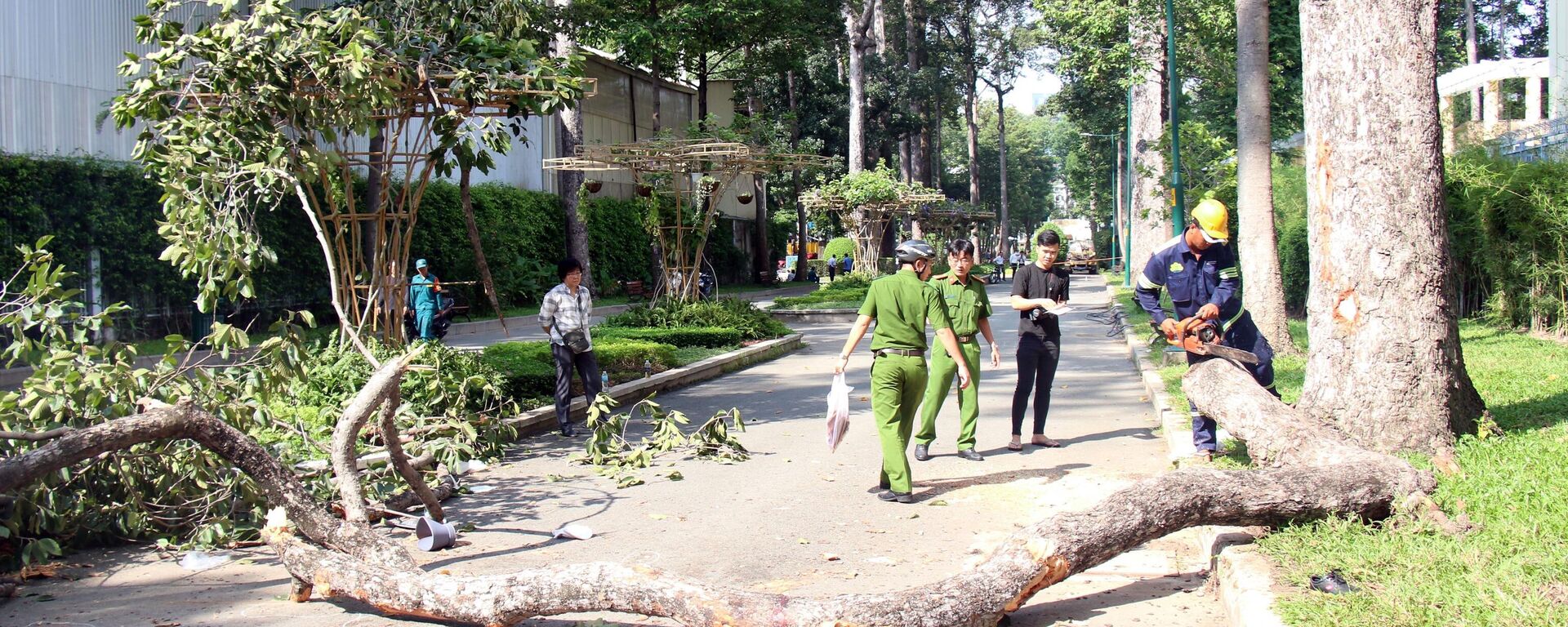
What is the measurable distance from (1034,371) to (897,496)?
2.35 metres

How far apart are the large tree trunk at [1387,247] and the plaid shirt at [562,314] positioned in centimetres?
607

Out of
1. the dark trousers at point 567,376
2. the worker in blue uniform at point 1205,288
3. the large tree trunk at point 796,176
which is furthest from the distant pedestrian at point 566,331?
the large tree trunk at point 796,176

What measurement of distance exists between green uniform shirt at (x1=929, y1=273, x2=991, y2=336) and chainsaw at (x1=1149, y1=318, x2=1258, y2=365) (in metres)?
1.75

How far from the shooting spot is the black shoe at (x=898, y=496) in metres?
7.46

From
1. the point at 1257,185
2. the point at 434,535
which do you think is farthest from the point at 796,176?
the point at 434,535

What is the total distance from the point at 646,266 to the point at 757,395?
26.1 metres

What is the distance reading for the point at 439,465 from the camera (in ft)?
28.1

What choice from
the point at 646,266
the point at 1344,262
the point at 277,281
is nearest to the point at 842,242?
the point at 646,266

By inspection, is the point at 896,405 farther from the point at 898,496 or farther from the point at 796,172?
the point at 796,172

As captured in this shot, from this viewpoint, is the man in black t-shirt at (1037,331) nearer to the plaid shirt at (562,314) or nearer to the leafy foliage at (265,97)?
the plaid shirt at (562,314)

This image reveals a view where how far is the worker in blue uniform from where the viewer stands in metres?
7.43

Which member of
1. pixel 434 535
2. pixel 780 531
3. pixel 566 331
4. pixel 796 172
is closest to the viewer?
pixel 434 535

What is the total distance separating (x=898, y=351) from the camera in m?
7.61

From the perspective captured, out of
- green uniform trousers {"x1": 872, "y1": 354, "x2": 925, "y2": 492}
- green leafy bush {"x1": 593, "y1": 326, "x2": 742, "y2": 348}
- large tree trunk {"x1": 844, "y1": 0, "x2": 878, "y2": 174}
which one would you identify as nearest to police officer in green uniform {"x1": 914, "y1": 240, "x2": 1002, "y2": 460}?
green uniform trousers {"x1": 872, "y1": 354, "x2": 925, "y2": 492}
